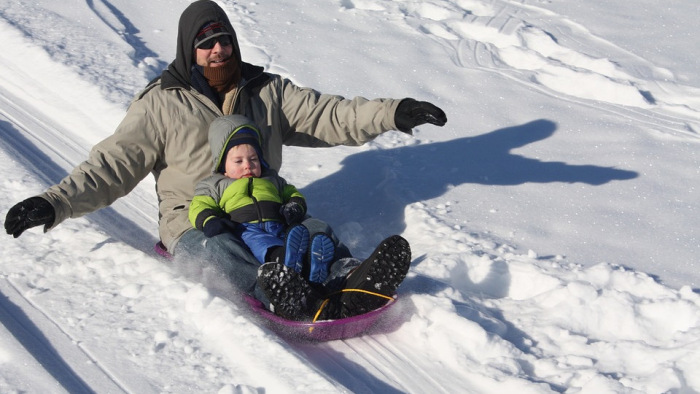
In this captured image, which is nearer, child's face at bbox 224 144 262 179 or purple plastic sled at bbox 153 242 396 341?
purple plastic sled at bbox 153 242 396 341

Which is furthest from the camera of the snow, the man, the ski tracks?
the ski tracks

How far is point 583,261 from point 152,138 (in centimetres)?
204

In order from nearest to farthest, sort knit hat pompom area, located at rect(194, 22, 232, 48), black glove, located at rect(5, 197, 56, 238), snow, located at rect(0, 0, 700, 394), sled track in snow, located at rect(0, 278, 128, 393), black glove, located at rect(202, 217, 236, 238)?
sled track in snow, located at rect(0, 278, 128, 393)
snow, located at rect(0, 0, 700, 394)
black glove, located at rect(5, 197, 56, 238)
black glove, located at rect(202, 217, 236, 238)
knit hat pompom area, located at rect(194, 22, 232, 48)

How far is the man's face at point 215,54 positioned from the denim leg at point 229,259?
32.1 inches

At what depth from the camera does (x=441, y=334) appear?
3.25 metres

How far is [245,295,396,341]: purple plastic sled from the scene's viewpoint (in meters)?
3.16

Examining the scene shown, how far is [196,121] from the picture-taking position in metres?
3.85

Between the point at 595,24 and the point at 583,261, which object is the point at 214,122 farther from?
the point at 595,24

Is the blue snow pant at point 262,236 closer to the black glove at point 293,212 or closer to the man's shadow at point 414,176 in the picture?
the black glove at point 293,212

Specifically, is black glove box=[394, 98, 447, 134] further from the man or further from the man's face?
the man's face

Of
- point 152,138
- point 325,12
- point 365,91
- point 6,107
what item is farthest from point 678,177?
point 6,107

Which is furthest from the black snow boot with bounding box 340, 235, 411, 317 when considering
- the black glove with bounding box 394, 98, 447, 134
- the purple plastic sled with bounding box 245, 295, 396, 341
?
the black glove with bounding box 394, 98, 447, 134

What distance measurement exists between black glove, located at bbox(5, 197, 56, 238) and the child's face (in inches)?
28.7

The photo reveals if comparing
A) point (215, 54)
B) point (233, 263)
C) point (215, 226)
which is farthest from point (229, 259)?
point (215, 54)
